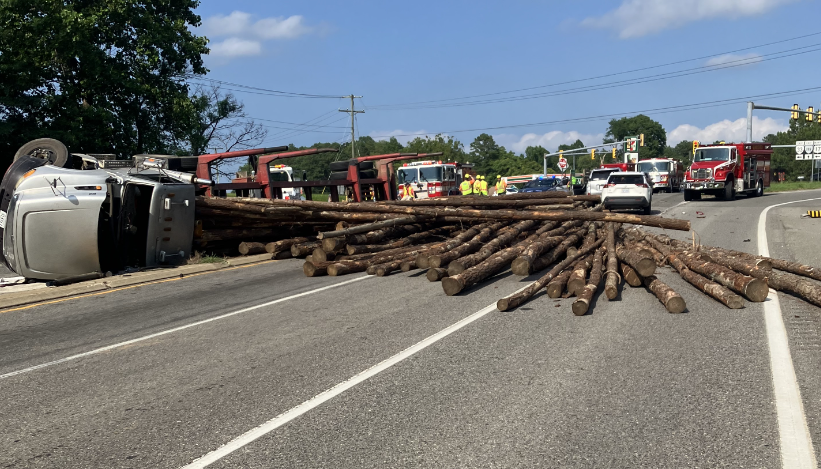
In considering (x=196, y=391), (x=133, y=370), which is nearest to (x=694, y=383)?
(x=196, y=391)

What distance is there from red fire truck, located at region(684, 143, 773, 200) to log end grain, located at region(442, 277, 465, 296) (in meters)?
28.7

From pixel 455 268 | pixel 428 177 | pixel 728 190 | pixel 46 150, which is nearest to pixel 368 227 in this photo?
pixel 455 268

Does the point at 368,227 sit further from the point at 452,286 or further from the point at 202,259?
the point at 452,286

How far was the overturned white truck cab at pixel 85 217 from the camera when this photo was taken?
1131cm

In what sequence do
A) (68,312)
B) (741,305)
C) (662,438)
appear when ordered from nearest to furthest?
(662,438), (741,305), (68,312)

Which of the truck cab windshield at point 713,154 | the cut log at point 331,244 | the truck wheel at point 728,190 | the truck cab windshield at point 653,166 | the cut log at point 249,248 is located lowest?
the truck wheel at point 728,190

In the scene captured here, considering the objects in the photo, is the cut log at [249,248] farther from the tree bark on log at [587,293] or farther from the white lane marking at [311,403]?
the white lane marking at [311,403]

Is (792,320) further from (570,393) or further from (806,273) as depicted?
(570,393)

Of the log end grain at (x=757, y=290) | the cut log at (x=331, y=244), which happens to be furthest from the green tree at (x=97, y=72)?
the log end grain at (x=757, y=290)

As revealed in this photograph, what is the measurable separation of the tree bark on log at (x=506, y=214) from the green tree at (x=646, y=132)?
17304cm

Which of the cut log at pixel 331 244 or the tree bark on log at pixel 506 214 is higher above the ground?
the tree bark on log at pixel 506 214

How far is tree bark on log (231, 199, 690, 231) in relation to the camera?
12.8 meters

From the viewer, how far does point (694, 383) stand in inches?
226

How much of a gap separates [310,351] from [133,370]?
1.68 m
